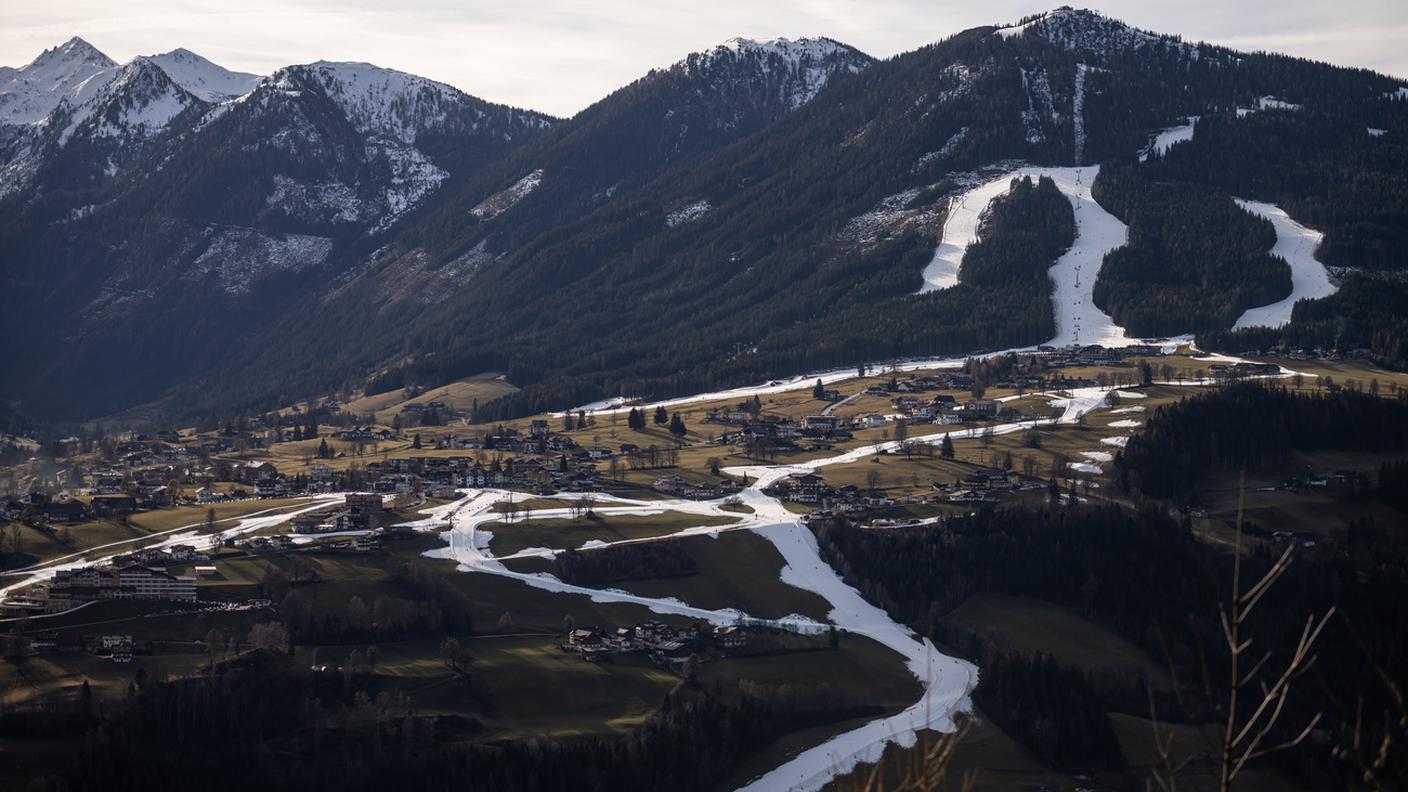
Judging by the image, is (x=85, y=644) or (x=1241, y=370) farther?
(x=1241, y=370)

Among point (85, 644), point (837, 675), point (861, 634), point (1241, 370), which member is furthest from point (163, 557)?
point (1241, 370)

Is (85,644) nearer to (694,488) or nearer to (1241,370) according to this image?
(694,488)

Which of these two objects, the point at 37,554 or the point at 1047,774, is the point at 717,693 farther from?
the point at 37,554

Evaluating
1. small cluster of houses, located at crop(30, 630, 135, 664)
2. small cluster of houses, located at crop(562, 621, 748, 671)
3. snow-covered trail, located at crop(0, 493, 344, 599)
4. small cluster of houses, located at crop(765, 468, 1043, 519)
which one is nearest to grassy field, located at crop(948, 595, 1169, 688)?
small cluster of houses, located at crop(562, 621, 748, 671)

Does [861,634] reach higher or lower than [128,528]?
lower

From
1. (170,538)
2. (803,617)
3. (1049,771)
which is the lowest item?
(1049,771)

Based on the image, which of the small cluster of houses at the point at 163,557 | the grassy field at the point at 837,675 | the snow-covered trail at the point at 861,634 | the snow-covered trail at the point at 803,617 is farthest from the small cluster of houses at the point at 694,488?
the small cluster of houses at the point at 163,557

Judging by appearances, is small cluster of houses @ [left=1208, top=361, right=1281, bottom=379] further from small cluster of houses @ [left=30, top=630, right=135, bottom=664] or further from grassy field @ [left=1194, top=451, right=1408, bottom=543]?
small cluster of houses @ [left=30, top=630, right=135, bottom=664]
